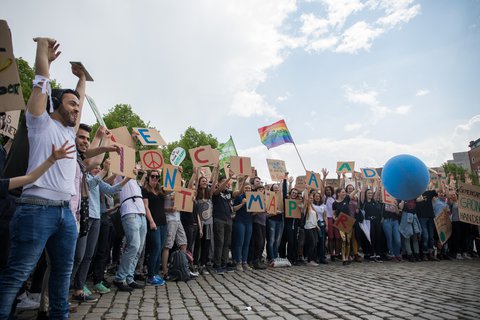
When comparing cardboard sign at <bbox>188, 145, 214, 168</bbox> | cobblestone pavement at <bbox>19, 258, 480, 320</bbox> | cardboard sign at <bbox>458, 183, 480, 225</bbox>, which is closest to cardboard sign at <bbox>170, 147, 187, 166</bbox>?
cardboard sign at <bbox>188, 145, 214, 168</bbox>

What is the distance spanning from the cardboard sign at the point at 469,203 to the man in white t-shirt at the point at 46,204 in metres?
11.1

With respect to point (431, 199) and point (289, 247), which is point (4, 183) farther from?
point (431, 199)

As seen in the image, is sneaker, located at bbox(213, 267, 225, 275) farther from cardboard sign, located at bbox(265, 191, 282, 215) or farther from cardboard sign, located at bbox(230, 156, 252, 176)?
cardboard sign, located at bbox(230, 156, 252, 176)

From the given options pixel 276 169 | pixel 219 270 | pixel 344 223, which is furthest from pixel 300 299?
pixel 276 169

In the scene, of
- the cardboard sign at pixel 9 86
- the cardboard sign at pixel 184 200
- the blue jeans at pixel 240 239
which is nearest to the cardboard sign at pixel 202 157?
the cardboard sign at pixel 184 200

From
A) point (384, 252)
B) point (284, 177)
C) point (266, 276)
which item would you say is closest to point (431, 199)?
point (384, 252)

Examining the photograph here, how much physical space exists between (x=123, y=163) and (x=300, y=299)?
133 inches

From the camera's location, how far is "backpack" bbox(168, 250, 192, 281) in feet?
21.5

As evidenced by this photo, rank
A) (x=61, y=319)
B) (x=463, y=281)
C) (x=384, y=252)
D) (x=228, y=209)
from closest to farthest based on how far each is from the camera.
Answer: (x=61, y=319) → (x=463, y=281) → (x=228, y=209) → (x=384, y=252)

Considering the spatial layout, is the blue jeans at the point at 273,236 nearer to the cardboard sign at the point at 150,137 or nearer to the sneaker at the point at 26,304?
the cardboard sign at the point at 150,137

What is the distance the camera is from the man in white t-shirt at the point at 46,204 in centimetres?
262

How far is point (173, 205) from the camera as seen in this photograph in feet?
23.4

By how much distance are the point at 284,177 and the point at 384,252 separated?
397cm

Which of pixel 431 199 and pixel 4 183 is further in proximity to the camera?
pixel 431 199
